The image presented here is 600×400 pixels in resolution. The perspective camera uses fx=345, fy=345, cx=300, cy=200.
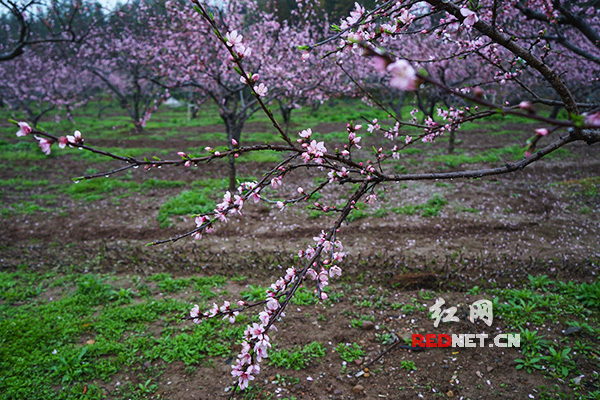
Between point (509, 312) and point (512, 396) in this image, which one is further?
point (509, 312)

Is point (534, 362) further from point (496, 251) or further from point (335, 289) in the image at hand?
point (496, 251)

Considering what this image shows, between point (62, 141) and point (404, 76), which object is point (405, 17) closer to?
point (404, 76)

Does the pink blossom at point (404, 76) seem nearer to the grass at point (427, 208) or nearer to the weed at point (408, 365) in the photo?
the weed at point (408, 365)

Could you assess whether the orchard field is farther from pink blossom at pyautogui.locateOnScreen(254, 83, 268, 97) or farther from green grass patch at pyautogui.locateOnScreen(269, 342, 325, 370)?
pink blossom at pyautogui.locateOnScreen(254, 83, 268, 97)

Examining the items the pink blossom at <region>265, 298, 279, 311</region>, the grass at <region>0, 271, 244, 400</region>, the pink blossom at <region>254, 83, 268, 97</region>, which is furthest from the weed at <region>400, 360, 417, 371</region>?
the pink blossom at <region>254, 83, 268, 97</region>

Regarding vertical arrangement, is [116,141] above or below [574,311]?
above

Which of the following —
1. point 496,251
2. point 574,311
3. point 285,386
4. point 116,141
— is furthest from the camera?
point 116,141

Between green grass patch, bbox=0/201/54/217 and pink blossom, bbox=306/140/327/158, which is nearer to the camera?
pink blossom, bbox=306/140/327/158

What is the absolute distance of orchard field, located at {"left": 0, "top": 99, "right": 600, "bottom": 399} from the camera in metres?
3.58

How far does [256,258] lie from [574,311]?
4595mm

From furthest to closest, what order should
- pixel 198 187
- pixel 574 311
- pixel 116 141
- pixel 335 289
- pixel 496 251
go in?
1. pixel 116 141
2. pixel 198 187
3. pixel 496 251
4. pixel 335 289
5. pixel 574 311

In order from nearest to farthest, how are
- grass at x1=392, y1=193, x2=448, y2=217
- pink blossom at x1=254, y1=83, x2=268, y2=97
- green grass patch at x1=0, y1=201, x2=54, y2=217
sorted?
1. pink blossom at x1=254, y1=83, x2=268, y2=97
2. grass at x1=392, y1=193, x2=448, y2=217
3. green grass patch at x1=0, y1=201, x2=54, y2=217

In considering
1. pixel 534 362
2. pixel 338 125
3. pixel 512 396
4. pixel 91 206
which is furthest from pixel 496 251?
pixel 338 125

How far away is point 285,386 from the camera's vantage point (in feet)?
11.6
